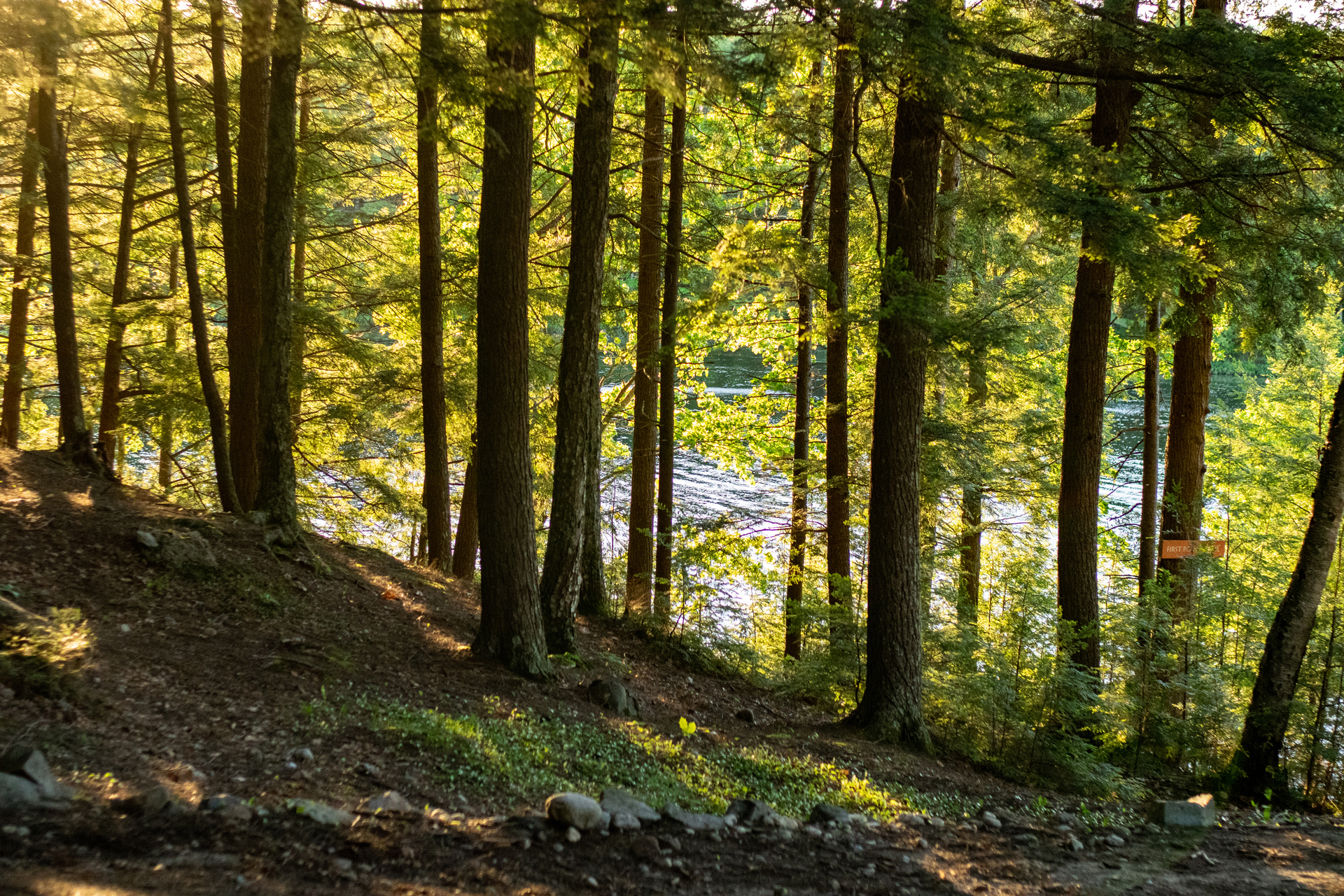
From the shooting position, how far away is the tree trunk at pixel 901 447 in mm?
7766

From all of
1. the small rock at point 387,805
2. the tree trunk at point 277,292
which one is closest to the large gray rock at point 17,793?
the small rock at point 387,805

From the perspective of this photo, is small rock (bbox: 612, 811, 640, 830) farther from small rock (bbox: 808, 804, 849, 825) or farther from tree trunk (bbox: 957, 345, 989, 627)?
tree trunk (bbox: 957, 345, 989, 627)

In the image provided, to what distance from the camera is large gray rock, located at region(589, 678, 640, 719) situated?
729 centimetres

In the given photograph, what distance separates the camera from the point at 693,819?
488 cm

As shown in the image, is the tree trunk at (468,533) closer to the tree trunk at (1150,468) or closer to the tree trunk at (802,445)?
the tree trunk at (802,445)

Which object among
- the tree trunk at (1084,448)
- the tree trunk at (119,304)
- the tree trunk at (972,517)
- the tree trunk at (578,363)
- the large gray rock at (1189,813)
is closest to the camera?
the large gray rock at (1189,813)

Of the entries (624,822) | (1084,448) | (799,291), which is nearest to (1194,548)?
(1084,448)

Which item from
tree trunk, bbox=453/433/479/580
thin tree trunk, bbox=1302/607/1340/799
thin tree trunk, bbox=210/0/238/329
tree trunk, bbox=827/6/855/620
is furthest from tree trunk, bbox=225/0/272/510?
thin tree trunk, bbox=1302/607/1340/799

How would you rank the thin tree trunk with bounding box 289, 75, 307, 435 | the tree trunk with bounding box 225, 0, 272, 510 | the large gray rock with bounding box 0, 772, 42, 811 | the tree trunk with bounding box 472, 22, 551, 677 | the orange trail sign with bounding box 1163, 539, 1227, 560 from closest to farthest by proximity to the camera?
the large gray rock with bounding box 0, 772, 42, 811 → the tree trunk with bounding box 472, 22, 551, 677 → the tree trunk with bounding box 225, 0, 272, 510 → the orange trail sign with bounding box 1163, 539, 1227, 560 → the thin tree trunk with bounding box 289, 75, 307, 435

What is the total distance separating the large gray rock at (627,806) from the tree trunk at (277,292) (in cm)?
504

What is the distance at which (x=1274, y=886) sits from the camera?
454 cm

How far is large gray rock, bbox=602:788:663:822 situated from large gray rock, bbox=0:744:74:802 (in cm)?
258

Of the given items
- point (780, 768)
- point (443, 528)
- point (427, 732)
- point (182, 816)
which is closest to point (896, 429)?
point (780, 768)

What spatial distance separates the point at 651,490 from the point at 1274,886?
28.7ft
